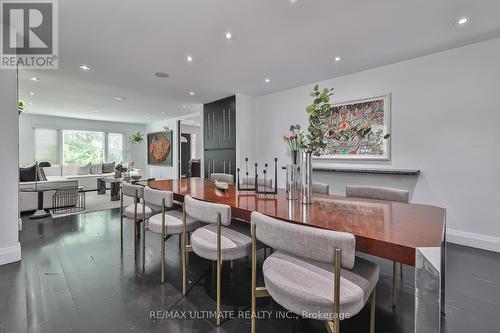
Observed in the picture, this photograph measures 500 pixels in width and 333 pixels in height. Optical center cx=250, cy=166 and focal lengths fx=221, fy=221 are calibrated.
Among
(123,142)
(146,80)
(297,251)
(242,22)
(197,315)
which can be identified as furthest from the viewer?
(123,142)

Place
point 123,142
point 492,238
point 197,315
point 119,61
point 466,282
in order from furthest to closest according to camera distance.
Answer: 1. point 123,142
2. point 119,61
3. point 492,238
4. point 466,282
5. point 197,315

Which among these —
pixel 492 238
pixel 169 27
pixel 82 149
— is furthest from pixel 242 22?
pixel 82 149

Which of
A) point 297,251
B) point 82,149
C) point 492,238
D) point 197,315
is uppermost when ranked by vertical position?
point 82,149

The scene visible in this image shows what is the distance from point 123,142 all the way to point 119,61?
6921 millimetres

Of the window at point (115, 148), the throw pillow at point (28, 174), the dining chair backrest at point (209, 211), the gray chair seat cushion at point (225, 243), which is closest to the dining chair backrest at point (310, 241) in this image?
the dining chair backrest at point (209, 211)

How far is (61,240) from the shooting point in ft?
9.77

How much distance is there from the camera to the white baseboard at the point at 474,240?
106 inches

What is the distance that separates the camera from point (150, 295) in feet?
6.06

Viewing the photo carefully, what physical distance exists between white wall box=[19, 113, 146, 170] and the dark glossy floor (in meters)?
6.12

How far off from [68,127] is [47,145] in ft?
2.86

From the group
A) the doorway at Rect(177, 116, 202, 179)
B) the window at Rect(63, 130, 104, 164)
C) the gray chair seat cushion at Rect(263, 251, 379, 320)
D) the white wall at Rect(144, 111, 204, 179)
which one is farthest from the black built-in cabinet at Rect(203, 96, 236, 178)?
the window at Rect(63, 130, 104, 164)

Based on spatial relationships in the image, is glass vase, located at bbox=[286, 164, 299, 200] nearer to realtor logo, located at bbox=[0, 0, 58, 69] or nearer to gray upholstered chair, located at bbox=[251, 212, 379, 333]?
gray upholstered chair, located at bbox=[251, 212, 379, 333]

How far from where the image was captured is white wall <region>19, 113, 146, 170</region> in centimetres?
696

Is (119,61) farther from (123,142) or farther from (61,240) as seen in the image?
(123,142)
